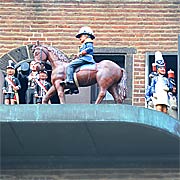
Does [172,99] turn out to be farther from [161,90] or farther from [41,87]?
[41,87]

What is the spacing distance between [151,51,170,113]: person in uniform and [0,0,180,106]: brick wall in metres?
1.49

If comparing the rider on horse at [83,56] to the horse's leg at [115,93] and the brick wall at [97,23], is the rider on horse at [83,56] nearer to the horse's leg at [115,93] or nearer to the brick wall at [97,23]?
the horse's leg at [115,93]

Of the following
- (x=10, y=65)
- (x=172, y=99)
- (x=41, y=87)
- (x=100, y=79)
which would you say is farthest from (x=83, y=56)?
(x=172, y=99)

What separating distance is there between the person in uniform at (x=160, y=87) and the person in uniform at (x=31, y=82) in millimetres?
2006

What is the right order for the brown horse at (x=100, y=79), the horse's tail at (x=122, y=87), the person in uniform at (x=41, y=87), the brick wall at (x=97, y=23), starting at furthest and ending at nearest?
the brick wall at (x=97, y=23) < the person in uniform at (x=41, y=87) < the horse's tail at (x=122, y=87) < the brown horse at (x=100, y=79)

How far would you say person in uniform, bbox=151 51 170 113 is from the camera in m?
16.8

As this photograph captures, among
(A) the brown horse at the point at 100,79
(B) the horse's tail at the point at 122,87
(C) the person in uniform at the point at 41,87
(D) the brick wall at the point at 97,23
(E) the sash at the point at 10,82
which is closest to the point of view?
(A) the brown horse at the point at 100,79

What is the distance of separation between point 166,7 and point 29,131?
14.2ft

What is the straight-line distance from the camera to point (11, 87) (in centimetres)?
1720

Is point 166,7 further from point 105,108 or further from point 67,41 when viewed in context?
point 105,108

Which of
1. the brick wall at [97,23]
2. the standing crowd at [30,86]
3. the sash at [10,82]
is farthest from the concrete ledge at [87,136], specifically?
the brick wall at [97,23]

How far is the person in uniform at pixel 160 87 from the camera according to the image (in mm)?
16828

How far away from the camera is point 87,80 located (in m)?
16.5

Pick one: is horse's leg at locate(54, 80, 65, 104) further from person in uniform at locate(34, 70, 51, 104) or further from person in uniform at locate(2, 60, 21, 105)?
person in uniform at locate(2, 60, 21, 105)
